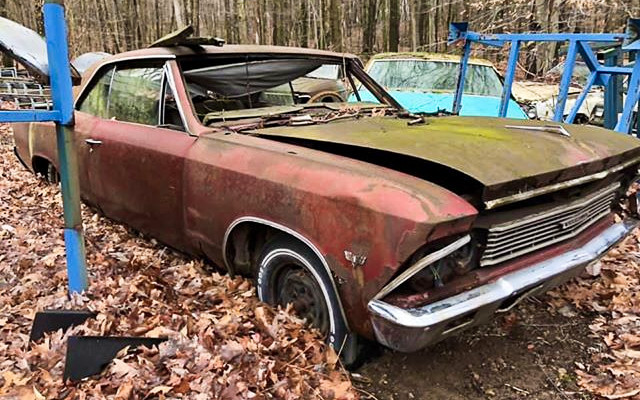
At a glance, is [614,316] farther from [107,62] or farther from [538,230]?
[107,62]

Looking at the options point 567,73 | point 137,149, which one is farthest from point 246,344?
point 567,73

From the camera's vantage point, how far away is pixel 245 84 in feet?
13.0

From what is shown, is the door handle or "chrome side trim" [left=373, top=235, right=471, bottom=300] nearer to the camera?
"chrome side trim" [left=373, top=235, right=471, bottom=300]

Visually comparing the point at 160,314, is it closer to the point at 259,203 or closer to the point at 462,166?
the point at 259,203

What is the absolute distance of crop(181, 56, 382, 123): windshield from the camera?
12.3 ft

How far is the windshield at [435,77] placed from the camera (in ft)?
27.8

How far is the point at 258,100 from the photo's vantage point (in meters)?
4.04

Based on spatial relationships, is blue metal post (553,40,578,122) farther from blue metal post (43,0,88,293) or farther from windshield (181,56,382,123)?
blue metal post (43,0,88,293)

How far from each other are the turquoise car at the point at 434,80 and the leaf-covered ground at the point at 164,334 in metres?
5.33

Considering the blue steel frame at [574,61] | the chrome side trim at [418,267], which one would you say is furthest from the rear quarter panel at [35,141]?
the blue steel frame at [574,61]

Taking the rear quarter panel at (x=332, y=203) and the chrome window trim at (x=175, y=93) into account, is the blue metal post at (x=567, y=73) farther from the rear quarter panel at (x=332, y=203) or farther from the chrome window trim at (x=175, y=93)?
the chrome window trim at (x=175, y=93)

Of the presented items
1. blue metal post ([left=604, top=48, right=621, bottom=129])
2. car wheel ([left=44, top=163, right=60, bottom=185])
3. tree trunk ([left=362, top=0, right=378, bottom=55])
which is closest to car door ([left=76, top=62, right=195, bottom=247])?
car wheel ([left=44, top=163, right=60, bottom=185])

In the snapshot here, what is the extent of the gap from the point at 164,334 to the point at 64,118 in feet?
4.01

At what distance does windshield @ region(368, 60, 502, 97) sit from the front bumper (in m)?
6.07
